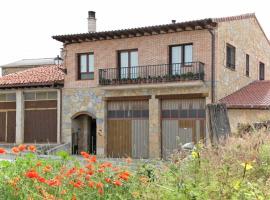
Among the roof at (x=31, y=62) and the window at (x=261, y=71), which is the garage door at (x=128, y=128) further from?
the roof at (x=31, y=62)

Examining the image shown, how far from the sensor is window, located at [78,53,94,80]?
2617 centimetres

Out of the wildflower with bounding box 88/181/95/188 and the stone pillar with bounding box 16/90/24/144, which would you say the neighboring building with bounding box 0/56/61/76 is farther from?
the wildflower with bounding box 88/181/95/188

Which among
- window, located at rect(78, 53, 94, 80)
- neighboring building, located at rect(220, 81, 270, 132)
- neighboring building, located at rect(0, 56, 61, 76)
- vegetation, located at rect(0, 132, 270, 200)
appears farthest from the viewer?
neighboring building, located at rect(0, 56, 61, 76)

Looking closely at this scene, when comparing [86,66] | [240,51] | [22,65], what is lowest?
[86,66]

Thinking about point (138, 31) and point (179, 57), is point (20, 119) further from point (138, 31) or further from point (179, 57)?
point (179, 57)

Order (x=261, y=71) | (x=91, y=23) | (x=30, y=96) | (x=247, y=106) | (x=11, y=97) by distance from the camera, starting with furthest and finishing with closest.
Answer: (x=261, y=71)
(x=91, y=23)
(x=11, y=97)
(x=30, y=96)
(x=247, y=106)

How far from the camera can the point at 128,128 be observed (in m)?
24.8

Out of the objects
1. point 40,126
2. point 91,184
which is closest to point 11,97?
point 40,126

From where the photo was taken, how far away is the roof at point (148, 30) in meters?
22.4

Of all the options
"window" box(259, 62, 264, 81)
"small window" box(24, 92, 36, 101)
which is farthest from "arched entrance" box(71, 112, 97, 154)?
"window" box(259, 62, 264, 81)

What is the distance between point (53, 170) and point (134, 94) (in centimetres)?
1688

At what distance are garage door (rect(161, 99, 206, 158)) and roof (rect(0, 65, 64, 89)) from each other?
6747 mm

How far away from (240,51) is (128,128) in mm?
7465

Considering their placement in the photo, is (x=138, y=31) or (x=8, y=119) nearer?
(x=138, y=31)
